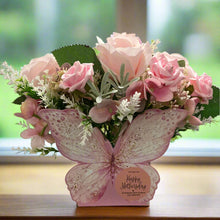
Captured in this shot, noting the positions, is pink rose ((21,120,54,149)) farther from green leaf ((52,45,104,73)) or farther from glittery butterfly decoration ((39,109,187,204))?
green leaf ((52,45,104,73))

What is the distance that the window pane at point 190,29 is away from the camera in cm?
161

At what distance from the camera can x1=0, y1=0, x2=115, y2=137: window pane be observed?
5.24 feet

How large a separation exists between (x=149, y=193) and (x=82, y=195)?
0.17 meters

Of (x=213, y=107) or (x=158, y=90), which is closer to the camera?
(x=158, y=90)

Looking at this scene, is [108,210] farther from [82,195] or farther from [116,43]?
[116,43]

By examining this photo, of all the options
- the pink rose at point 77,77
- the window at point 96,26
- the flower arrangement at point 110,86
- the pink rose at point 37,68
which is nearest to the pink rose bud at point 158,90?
the flower arrangement at point 110,86

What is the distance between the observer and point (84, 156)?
90 cm

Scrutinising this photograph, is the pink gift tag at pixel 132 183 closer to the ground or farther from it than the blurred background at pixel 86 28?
closer to the ground

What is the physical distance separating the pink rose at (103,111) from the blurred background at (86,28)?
835 mm

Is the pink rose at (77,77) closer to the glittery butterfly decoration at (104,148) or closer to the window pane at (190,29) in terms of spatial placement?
the glittery butterfly decoration at (104,148)

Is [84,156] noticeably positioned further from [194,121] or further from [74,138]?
[194,121]

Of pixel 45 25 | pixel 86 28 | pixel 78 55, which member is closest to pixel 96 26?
pixel 86 28

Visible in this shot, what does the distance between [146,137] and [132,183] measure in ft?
0.40

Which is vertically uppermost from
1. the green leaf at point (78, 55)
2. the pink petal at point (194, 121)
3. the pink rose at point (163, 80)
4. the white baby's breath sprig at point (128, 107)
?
the green leaf at point (78, 55)
